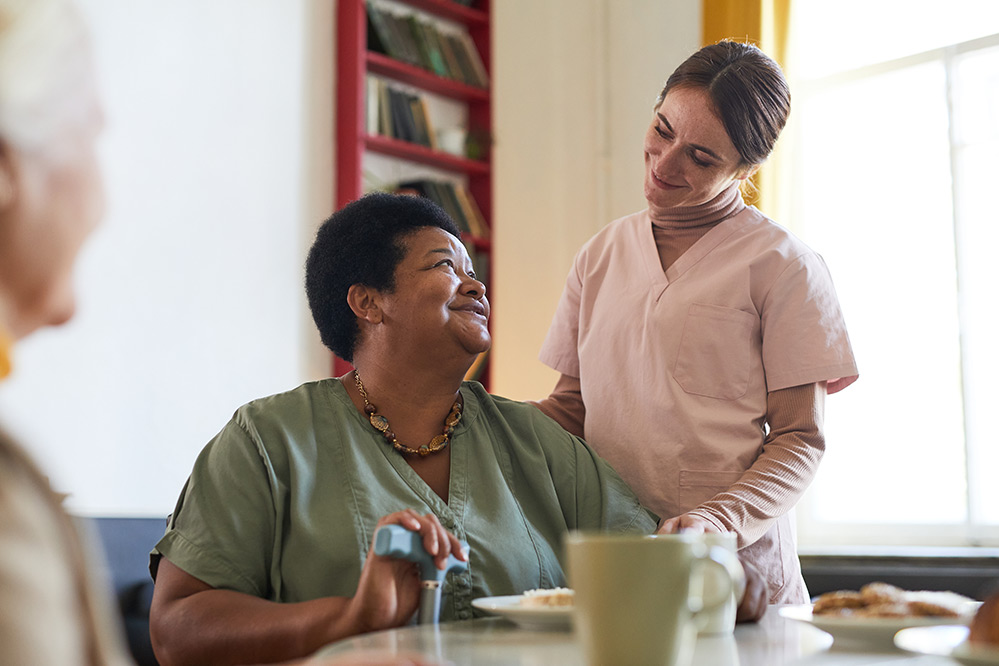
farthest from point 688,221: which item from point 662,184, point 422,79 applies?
point 422,79

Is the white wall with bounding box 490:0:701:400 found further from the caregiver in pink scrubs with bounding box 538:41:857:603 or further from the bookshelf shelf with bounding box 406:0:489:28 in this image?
the caregiver in pink scrubs with bounding box 538:41:857:603

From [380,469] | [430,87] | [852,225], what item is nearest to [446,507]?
[380,469]

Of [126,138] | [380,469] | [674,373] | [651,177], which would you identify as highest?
[126,138]

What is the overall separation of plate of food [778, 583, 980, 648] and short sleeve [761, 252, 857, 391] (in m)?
0.61

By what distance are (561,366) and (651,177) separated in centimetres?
42

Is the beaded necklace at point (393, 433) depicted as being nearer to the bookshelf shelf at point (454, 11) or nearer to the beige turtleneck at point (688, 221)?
the beige turtleneck at point (688, 221)

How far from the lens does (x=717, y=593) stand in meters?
0.77

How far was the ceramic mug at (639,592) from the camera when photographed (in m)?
0.72

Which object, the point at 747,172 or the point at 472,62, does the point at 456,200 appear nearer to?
the point at 472,62

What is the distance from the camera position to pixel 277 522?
52.4 inches

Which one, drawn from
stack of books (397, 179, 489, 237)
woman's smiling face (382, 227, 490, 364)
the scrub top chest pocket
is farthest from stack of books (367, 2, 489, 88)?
the scrub top chest pocket

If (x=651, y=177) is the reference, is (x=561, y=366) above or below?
below

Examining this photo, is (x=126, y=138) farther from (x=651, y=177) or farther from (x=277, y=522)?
(x=277, y=522)

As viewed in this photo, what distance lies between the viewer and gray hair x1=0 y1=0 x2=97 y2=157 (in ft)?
1.42
